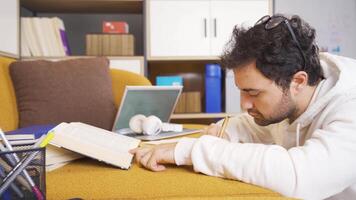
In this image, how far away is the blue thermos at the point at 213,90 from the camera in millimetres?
2352

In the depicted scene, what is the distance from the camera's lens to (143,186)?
0.55 m

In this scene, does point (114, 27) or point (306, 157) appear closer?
point (306, 157)

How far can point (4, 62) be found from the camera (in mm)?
1389

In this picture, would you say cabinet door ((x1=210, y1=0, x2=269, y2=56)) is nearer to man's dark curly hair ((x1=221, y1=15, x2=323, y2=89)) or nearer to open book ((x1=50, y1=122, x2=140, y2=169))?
man's dark curly hair ((x1=221, y1=15, x2=323, y2=89))

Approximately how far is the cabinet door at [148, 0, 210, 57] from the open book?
60.8 inches

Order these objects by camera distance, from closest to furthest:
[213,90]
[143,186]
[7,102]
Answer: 1. [143,186]
2. [7,102]
3. [213,90]

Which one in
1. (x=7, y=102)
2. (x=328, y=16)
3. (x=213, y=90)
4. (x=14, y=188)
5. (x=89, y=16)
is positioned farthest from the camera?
(x=328, y=16)

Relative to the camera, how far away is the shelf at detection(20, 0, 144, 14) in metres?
2.22

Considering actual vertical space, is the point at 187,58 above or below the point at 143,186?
above

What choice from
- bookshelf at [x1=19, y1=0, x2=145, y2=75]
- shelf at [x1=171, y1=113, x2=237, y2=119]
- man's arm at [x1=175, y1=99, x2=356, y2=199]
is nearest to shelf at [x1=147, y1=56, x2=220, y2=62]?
bookshelf at [x1=19, y1=0, x2=145, y2=75]

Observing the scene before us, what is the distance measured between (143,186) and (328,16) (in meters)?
2.59

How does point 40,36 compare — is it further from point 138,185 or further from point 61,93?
point 138,185

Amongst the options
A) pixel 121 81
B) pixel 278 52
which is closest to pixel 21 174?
pixel 278 52

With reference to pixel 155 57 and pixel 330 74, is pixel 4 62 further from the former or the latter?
pixel 330 74
